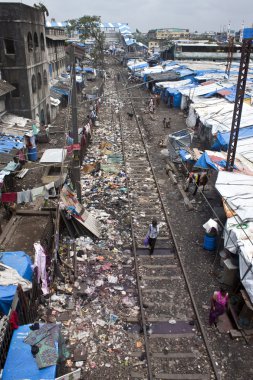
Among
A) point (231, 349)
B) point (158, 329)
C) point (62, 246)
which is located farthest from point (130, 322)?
point (62, 246)

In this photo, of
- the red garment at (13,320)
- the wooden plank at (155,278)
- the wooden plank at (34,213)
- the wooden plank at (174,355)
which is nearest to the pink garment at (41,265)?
the red garment at (13,320)

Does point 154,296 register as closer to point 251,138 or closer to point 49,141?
point 251,138

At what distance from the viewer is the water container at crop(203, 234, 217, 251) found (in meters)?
11.3

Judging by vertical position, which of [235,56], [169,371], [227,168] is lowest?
[169,371]

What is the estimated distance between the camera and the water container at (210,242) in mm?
11297

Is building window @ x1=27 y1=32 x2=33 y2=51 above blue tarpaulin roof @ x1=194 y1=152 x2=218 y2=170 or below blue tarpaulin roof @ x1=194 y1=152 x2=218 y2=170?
above

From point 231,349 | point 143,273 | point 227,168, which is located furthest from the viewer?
point 227,168

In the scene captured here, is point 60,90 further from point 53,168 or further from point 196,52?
point 196,52

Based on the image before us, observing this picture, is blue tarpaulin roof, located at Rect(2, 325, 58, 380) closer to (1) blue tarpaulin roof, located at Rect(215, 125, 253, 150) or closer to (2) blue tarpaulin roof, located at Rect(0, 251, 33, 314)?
(2) blue tarpaulin roof, located at Rect(0, 251, 33, 314)

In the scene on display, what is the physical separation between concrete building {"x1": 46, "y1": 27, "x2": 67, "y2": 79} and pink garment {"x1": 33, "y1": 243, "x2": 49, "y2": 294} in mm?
29386

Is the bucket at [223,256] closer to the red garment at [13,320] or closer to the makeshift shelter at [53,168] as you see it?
the red garment at [13,320]

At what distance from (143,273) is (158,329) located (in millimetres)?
2236

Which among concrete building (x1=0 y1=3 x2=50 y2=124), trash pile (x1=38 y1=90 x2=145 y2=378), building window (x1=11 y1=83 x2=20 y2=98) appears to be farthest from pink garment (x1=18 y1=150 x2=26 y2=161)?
building window (x1=11 y1=83 x2=20 y2=98)

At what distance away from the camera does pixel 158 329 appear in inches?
333
